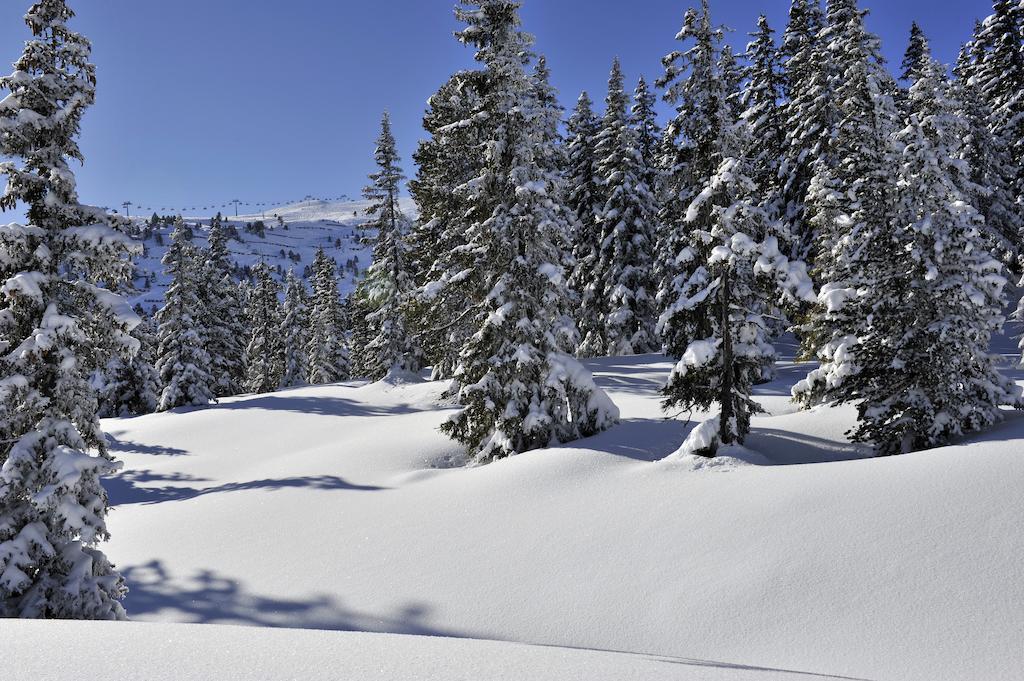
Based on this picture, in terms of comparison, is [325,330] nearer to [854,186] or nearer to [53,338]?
[53,338]

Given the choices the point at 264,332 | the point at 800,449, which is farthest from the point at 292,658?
the point at 264,332

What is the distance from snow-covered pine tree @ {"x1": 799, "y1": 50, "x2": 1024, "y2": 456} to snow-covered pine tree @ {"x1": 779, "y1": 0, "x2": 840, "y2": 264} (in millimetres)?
15207

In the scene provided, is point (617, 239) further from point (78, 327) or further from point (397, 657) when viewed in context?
point (397, 657)

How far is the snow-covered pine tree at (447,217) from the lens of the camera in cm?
1928

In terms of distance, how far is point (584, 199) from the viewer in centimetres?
4109

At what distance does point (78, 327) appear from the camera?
1084 centimetres

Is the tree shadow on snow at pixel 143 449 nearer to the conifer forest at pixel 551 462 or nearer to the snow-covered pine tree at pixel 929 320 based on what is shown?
the conifer forest at pixel 551 462

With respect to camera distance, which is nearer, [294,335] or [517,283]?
[517,283]

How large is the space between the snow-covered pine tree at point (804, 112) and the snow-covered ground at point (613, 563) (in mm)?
17954

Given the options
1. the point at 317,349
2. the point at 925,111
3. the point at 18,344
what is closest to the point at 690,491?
the point at 18,344

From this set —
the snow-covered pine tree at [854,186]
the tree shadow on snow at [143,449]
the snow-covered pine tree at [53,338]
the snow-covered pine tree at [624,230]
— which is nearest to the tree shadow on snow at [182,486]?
the tree shadow on snow at [143,449]

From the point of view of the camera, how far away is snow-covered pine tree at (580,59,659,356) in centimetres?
3453

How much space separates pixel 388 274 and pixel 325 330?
2493 cm

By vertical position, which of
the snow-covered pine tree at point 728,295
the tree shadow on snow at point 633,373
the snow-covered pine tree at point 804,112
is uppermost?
the snow-covered pine tree at point 804,112
